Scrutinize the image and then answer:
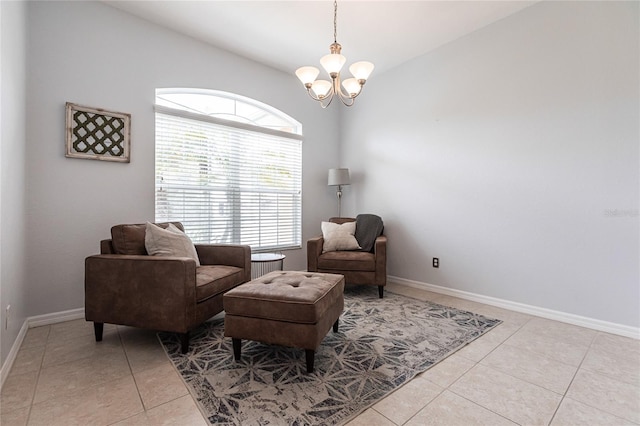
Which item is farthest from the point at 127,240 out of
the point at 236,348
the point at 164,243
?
the point at 236,348

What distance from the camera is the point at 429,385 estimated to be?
1.62m

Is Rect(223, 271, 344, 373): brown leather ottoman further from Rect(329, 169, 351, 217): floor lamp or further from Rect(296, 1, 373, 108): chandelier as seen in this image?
Rect(329, 169, 351, 217): floor lamp

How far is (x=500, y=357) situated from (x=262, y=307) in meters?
1.59

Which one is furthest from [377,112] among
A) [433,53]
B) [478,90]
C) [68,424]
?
[68,424]

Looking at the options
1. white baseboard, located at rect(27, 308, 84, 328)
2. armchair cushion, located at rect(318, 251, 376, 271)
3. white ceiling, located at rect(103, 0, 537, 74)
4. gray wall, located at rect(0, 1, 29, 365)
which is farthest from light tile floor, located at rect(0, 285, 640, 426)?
white ceiling, located at rect(103, 0, 537, 74)

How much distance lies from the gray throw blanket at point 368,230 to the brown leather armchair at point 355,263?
0.22m

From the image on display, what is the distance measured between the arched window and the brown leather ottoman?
5.67 ft

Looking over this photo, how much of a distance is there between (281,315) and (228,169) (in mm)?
2283

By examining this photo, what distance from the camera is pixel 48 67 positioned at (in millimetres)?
2428

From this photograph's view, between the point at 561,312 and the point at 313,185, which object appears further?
the point at 313,185

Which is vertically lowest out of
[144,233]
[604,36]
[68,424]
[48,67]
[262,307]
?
[68,424]

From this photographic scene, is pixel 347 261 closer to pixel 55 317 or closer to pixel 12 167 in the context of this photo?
pixel 55 317

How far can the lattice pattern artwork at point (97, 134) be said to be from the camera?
2514 millimetres

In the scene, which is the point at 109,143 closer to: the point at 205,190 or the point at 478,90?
the point at 205,190
